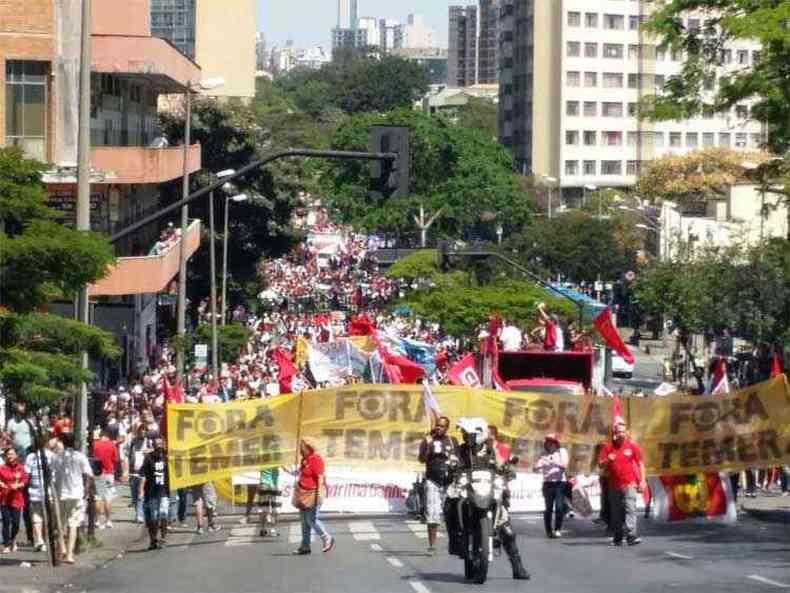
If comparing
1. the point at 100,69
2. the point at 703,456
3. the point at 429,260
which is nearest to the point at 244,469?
the point at 703,456

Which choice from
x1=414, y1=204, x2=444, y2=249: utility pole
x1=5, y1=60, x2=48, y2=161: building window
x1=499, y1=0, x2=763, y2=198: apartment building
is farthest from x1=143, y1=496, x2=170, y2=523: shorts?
x1=499, y1=0, x2=763, y2=198: apartment building

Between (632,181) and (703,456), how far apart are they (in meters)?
111

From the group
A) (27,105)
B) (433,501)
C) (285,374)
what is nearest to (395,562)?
(433,501)

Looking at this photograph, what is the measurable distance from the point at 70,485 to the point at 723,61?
11.9 meters

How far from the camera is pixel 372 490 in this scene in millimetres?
30688

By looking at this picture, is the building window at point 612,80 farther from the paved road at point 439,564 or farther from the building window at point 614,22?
the paved road at point 439,564

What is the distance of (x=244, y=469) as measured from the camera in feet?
95.3

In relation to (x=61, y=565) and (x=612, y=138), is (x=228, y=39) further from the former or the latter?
(x=61, y=565)

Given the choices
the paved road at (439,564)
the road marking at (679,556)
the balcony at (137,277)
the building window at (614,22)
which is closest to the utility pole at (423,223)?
the building window at (614,22)

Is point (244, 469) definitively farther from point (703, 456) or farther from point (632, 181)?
point (632, 181)

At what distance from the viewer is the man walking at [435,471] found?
2519cm

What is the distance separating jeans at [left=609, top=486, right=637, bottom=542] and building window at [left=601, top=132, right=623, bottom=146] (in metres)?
113

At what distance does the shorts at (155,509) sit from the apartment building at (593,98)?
110 meters

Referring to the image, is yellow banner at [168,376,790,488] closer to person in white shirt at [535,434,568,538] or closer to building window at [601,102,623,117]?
person in white shirt at [535,434,568,538]
